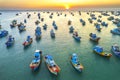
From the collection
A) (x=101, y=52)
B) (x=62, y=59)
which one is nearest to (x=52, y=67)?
(x=62, y=59)

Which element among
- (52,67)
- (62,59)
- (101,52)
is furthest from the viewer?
(101,52)

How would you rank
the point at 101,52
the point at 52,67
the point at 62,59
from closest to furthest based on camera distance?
the point at 52,67 < the point at 62,59 < the point at 101,52

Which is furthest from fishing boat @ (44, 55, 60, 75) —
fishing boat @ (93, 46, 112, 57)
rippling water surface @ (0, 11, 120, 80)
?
fishing boat @ (93, 46, 112, 57)

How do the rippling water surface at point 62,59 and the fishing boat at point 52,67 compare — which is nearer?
the fishing boat at point 52,67

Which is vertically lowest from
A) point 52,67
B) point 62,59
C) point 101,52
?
point 62,59

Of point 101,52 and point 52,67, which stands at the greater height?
point 101,52

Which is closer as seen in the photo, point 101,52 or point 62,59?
point 62,59

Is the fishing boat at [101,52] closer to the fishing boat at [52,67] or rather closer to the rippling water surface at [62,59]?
the rippling water surface at [62,59]

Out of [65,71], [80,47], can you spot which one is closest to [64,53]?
[80,47]

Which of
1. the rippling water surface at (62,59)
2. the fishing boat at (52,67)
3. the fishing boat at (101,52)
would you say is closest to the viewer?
the fishing boat at (52,67)

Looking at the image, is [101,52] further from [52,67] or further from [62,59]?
[52,67]

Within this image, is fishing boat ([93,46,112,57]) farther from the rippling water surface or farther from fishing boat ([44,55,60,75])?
fishing boat ([44,55,60,75])

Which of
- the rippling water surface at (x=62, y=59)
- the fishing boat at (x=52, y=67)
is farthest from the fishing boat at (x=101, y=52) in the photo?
the fishing boat at (x=52, y=67)
